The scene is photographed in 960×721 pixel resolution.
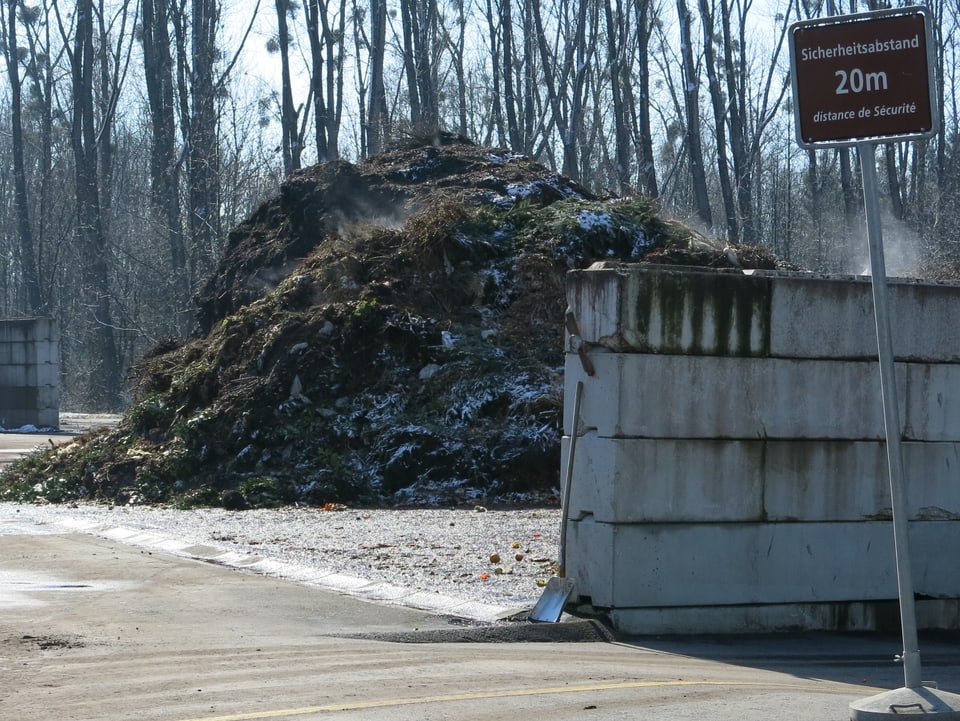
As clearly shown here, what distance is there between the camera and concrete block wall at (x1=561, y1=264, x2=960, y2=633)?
7.70 meters

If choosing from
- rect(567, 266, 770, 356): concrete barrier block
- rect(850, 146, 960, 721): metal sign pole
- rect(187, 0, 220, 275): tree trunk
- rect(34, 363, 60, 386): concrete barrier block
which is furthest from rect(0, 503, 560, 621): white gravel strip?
rect(187, 0, 220, 275): tree trunk

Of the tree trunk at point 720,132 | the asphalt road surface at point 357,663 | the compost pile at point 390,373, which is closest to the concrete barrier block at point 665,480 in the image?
the asphalt road surface at point 357,663

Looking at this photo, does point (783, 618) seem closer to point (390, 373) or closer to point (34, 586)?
point (34, 586)

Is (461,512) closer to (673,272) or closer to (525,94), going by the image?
(673,272)

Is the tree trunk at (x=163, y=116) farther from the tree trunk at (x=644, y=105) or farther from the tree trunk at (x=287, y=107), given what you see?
the tree trunk at (x=644, y=105)

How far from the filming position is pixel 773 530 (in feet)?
26.3

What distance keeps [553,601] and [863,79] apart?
379cm

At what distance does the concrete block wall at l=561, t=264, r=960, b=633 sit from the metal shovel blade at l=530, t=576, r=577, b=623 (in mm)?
82

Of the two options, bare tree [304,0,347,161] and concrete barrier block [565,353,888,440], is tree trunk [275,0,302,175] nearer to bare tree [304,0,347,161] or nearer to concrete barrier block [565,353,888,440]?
bare tree [304,0,347,161]

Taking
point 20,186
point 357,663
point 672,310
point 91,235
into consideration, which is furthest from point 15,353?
point 357,663

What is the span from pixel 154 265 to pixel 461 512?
36.8m

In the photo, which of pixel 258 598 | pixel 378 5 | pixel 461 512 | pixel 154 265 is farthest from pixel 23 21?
pixel 258 598

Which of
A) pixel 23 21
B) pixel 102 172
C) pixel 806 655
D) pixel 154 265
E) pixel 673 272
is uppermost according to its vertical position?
pixel 23 21

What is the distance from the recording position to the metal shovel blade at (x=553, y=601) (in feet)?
25.2
